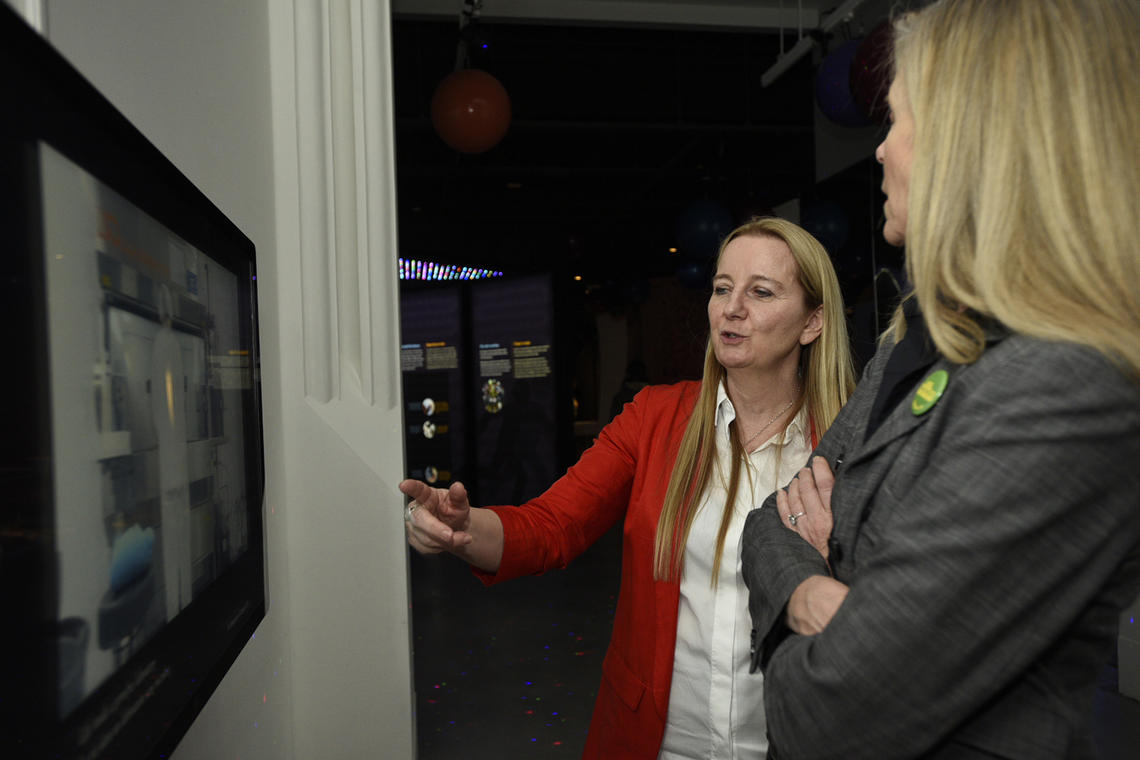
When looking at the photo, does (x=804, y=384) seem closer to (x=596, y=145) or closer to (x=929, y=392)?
(x=929, y=392)

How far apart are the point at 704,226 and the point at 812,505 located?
489 centimetres

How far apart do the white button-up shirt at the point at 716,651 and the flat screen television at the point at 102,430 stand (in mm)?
827

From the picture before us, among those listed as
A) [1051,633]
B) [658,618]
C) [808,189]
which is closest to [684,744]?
[658,618]

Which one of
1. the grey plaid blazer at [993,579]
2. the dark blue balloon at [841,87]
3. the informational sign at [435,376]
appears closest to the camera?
the grey plaid blazer at [993,579]

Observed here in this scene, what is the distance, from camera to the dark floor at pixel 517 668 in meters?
3.19

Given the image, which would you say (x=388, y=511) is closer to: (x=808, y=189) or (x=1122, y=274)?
(x=1122, y=274)

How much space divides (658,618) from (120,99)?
1182 mm

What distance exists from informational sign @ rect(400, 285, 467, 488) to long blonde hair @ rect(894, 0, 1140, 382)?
7.07 metres

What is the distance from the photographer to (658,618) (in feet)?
4.95

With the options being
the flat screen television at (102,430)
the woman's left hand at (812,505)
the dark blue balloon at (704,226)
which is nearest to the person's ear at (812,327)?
the woman's left hand at (812,505)

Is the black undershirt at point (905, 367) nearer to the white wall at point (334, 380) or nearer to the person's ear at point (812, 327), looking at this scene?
the person's ear at point (812, 327)

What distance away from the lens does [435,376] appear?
25.3 feet

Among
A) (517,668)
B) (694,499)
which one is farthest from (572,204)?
(694,499)

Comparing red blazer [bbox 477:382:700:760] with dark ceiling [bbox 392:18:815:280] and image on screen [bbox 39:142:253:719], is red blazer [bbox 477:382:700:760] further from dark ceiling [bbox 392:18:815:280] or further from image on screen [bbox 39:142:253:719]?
dark ceiling [bbox 392:18:815:280]
